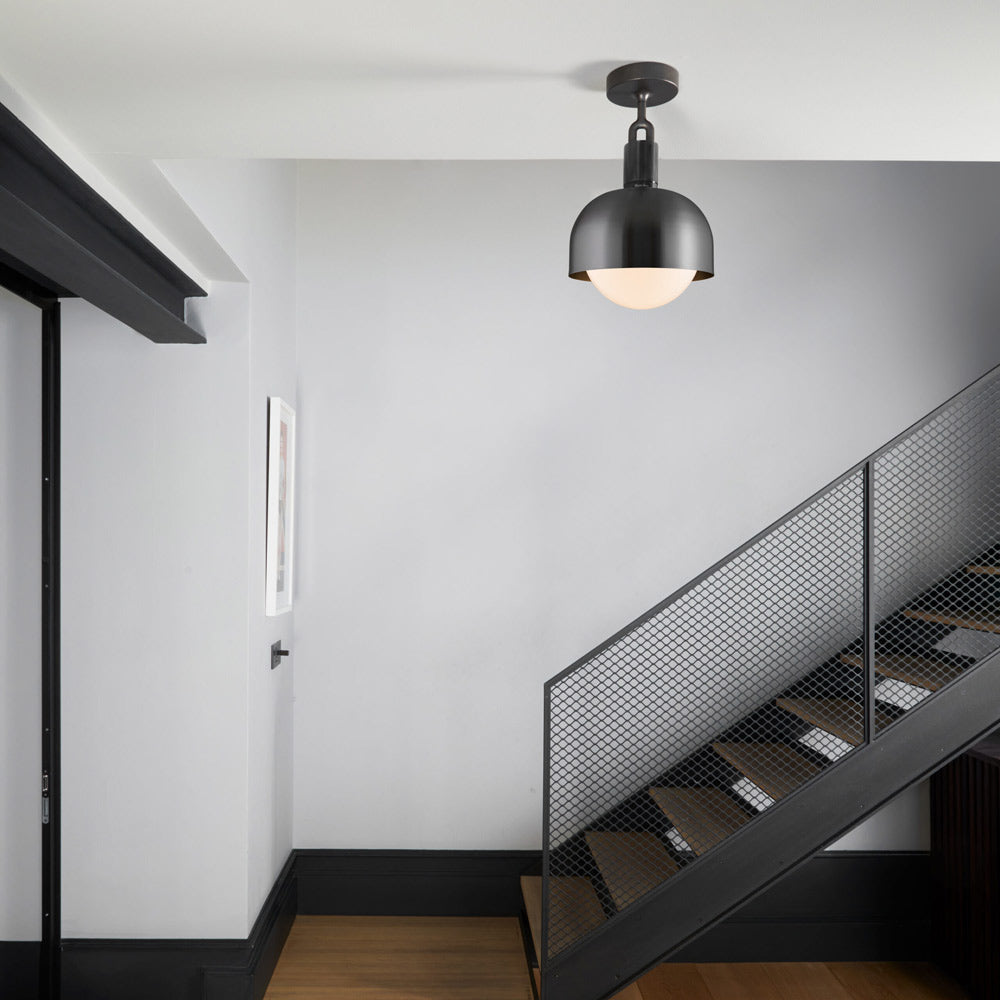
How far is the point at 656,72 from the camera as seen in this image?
1.62m

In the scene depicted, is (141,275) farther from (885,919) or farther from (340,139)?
(885,919)

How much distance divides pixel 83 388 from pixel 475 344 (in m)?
1.52

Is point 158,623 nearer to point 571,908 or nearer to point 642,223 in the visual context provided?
point 571,908

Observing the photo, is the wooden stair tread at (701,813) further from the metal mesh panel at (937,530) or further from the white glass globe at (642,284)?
the white glass globe at (642,284)

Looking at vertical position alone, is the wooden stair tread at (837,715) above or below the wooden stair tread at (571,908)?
above

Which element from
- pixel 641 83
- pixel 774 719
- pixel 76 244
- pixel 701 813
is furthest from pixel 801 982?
pixel 76 244

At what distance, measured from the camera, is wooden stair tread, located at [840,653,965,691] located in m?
2.91

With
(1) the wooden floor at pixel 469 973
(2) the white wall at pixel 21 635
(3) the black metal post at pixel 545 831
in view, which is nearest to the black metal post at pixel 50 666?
(2) the white wall at pixel 21 635

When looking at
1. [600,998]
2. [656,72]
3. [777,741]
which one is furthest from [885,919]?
[656,72]

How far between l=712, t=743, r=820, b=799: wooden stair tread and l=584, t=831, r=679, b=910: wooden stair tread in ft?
1.25

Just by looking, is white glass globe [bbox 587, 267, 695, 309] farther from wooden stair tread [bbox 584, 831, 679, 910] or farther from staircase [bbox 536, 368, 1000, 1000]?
wooden stair tread [bbox 584, 831, 679, 910]

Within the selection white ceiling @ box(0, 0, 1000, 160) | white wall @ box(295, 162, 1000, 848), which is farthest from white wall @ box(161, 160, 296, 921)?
white ceiling @ box(0, 0, 1000, 160)

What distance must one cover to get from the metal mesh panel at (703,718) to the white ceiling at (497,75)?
134cm

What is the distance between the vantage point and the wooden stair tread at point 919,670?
2.91 meters
